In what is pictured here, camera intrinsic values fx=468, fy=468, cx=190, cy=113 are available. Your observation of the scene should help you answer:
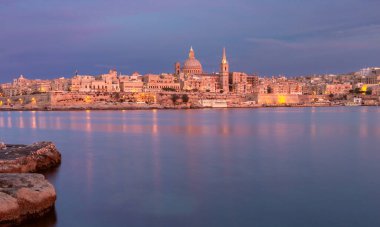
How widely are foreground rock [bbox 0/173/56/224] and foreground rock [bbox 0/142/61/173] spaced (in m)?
1.64

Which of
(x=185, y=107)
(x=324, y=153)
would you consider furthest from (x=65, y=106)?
(x=324, y=153)

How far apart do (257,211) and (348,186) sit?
186 cm

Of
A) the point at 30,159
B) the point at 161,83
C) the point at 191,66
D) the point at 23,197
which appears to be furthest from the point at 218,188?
the point at 191,66

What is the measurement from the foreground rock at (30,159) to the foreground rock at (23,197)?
1639 millimetres

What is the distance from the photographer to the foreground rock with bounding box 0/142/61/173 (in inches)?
258

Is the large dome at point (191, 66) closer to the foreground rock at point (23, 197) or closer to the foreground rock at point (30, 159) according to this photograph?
the foreground rock at point (30, 159)

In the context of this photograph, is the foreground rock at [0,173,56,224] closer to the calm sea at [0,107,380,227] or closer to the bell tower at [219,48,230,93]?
the calm sea at [0,107,380,227]

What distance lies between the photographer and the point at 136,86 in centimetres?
5925

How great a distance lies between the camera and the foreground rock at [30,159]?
21.5 feet

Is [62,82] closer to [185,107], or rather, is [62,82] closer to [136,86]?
[136,86]

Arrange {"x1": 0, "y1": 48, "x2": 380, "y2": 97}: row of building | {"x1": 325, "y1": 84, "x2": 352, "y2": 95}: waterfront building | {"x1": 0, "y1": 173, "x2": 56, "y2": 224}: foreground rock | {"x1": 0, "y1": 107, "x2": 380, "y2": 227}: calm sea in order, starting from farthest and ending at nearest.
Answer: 1. {"x1": 325, "y1": 84, "x2": 352, "y2": 95}: waterfront building
2. {"x1": 0, "y1": 48, "x2": 380, "y2": 97}: row of building
3. {"x1": 0, "y1": 107, "x2": 380, "y2": 227}: calm sea
4. {"x1": 0, "y1": 173, "x2": 56, "y2": 224}: foreground rock

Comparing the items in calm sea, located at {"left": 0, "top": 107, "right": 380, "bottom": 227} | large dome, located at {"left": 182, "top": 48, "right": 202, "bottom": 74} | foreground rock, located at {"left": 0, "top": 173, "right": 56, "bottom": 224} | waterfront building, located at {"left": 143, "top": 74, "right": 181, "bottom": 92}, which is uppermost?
large dome, located at {"left": 182, "top": 48, "right": 202, "bottom": 74}

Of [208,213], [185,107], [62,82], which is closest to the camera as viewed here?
[208,213]

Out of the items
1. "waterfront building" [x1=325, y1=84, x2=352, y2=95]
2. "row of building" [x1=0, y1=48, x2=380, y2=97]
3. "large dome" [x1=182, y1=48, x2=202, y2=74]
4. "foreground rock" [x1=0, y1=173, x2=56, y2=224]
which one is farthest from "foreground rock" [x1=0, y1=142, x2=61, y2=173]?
"waterfront building" [x1=325, y1=84, x2=352, y2=95]
